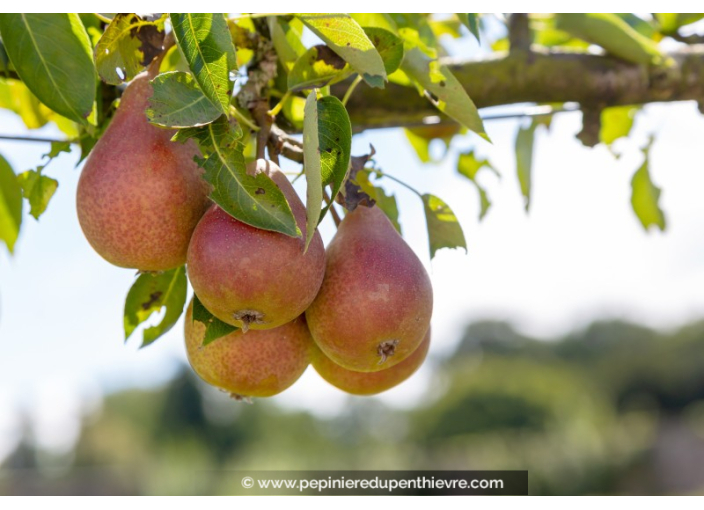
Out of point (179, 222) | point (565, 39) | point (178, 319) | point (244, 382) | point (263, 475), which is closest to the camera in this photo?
point (179, 222)

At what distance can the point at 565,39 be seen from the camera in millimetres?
1899

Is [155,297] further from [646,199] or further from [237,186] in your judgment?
[646,199]

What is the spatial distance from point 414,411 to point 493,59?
32.1 m

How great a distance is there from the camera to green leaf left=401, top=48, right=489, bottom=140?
40.2 inches

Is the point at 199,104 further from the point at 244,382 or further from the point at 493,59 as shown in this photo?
the point at 493,59

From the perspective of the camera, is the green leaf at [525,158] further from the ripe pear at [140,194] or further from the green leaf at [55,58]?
the green leaf at [55,58]

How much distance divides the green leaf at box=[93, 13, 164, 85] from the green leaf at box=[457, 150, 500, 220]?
97 centimetres

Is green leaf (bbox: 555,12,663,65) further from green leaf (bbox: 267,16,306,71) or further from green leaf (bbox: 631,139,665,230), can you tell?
green leaf (bbox: 267,16,306,71)

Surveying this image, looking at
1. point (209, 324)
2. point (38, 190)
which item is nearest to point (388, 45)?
point (209, 324)

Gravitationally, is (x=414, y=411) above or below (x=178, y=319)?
below

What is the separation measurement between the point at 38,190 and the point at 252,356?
0.47 metres

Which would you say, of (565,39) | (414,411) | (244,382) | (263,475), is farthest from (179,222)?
(414,411)

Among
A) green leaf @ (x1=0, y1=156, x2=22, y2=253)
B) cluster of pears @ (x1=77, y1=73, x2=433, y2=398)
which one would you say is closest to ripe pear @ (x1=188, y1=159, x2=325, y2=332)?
cluster of pears @ (x1=77, y1=73, x2=433, y2=398)

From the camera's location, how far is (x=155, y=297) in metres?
1.15
